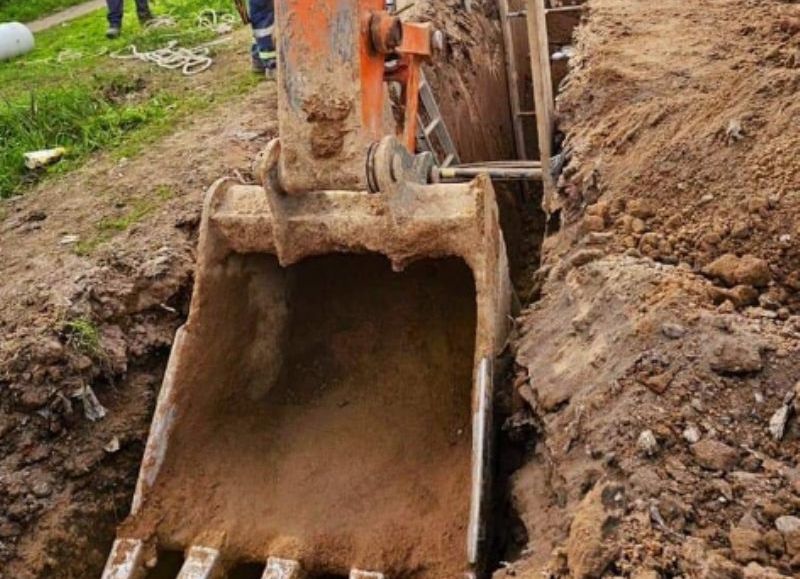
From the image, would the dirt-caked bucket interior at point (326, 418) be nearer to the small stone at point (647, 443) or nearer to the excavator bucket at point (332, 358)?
the excavator bucket at point (332, 358)

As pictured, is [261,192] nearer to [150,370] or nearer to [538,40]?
[150,370]

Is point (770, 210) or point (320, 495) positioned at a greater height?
point (770, 210)

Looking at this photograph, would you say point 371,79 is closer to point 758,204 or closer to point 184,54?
point 758,204

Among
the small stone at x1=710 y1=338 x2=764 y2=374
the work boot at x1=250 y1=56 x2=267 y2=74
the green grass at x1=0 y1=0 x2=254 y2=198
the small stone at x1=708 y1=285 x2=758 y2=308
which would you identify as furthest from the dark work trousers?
the small stone at x1=710 y1=338 x2=764 y2=374

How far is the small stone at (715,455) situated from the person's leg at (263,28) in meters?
5.31

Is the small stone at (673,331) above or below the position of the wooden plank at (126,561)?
above

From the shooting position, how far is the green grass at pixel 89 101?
6.60 meters

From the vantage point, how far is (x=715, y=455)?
2.56 m

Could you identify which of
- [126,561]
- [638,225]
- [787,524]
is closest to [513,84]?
[638,225]

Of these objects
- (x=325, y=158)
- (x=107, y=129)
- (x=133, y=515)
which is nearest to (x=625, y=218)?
(x=325, y=158)

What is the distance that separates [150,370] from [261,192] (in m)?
1.12

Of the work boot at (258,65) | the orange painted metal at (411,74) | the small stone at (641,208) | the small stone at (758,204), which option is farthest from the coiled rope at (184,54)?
the small stone at (758,204)

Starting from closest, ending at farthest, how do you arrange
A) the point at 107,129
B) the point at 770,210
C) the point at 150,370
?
the point at 770,210
the point at 150,370
the point at 107,129

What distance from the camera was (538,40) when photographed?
191 inches
